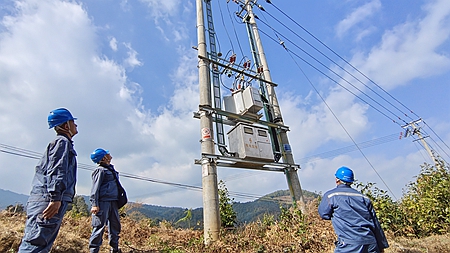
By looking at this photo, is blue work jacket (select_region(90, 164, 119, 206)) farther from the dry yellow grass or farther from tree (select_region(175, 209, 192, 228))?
tree (select_region(175, 209, 192, 228))

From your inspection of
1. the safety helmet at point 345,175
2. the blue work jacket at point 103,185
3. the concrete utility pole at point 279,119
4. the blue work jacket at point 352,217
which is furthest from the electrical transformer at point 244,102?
the blue work jacket at point 352,217

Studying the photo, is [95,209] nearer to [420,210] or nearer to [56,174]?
[56,174]

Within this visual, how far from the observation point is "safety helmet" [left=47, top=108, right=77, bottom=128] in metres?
2.66

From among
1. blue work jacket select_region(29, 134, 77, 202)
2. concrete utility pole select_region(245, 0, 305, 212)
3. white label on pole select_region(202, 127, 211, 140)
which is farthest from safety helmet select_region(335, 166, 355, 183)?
concrete utility pole select_region(245, 0, 305, 212)

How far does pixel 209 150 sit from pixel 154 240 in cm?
270

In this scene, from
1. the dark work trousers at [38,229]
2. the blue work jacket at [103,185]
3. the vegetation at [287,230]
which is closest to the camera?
the dark work trousers at [38,229]

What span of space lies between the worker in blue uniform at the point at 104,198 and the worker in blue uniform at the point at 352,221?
3.19 metres

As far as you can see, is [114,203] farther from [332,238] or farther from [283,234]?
[332,238]

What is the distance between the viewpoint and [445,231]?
6.14 metres

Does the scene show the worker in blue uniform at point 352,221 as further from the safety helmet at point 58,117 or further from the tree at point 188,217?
the tree at point 188,217

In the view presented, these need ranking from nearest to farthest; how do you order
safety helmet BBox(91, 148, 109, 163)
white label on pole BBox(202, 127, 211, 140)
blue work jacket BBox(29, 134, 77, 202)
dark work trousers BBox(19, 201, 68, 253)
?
dark work trousers BBox(19, 201, 68, 253), blue work jacket BBox(29, 134, 77, 202), safety helmet BBox(91, 148, 109, 163), white label on pole BBox(202, 127, 211, 140)

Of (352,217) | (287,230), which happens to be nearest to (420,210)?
(287,230)

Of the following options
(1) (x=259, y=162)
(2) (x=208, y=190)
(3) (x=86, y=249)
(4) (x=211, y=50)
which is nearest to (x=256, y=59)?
(4) (x=211, y=50)

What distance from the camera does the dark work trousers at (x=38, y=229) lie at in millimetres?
2113
